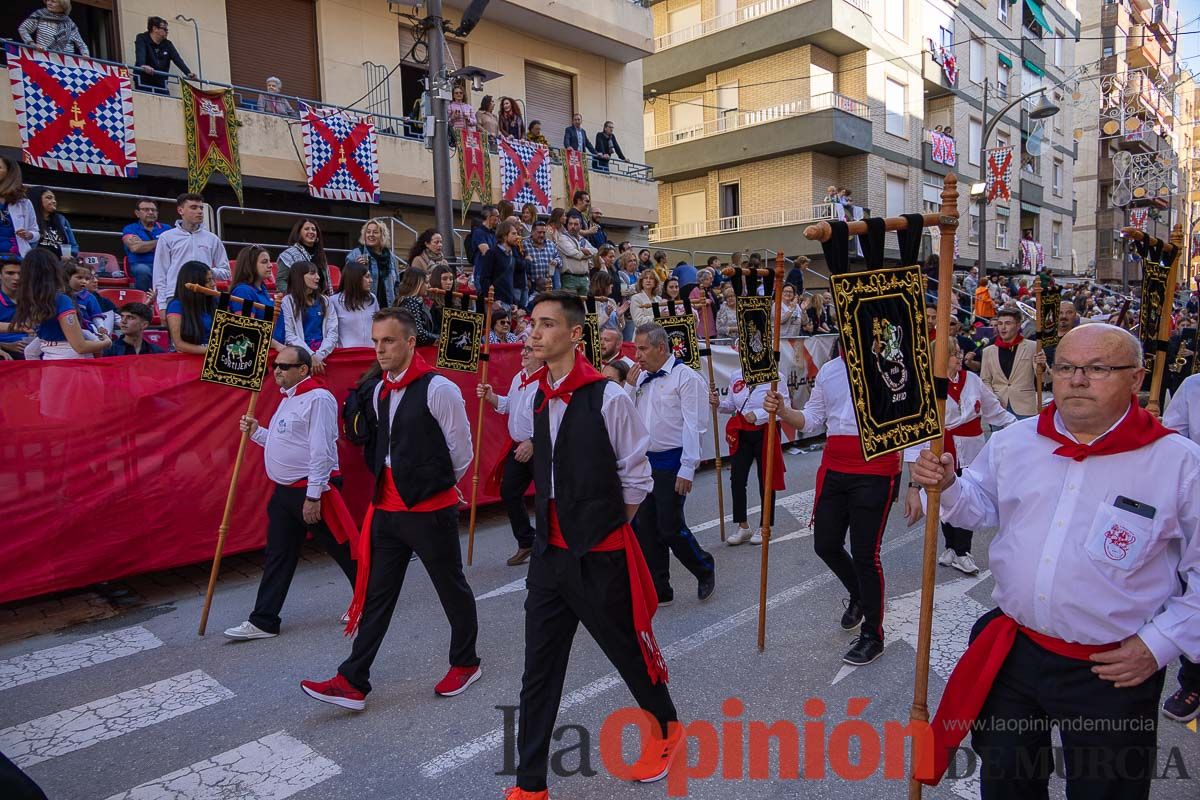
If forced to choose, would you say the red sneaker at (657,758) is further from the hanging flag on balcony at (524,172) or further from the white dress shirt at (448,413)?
the hanging flag on balcony at (524,172)

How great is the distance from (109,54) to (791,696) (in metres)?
13.5

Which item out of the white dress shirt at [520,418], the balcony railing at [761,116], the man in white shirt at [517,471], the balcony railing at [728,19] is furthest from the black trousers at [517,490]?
the balcony railing at [728,19]

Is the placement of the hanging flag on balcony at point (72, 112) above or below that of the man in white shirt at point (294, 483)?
above

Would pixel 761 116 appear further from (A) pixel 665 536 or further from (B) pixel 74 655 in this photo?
(B) pixel 74 655

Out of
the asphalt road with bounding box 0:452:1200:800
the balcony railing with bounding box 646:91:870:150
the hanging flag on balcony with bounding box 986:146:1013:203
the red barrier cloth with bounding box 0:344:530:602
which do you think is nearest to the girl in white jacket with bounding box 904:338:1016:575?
the asphalt road with bounding box 0:452:1200:800

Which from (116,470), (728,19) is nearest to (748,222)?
(728,19)

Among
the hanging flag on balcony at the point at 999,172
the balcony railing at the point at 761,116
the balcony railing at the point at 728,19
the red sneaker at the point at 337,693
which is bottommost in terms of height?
the red sneaker at the point at 337,693

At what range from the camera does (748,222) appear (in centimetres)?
2647

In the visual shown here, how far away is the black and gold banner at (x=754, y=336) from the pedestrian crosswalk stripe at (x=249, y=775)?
15.9 ft

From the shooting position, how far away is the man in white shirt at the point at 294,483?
5.07m

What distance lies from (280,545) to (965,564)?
17.0 feet

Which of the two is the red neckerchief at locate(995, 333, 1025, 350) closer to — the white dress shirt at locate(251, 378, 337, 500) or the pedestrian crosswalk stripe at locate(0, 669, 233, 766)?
the white dress shirt at locate(251, 378, 337, 500)

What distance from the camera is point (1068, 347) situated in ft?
8.02

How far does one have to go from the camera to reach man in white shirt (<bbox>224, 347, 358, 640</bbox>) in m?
5.07
